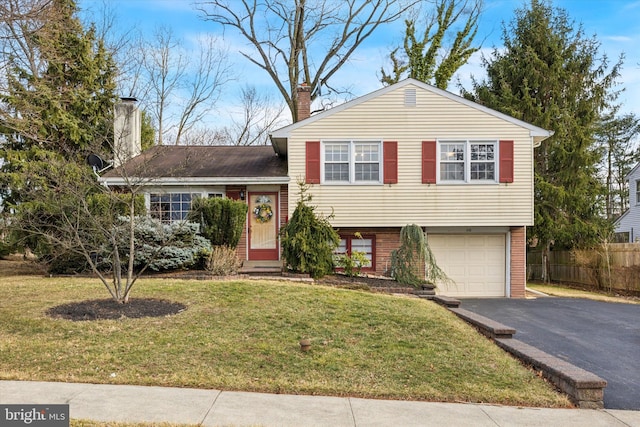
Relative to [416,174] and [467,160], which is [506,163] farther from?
[416,174]

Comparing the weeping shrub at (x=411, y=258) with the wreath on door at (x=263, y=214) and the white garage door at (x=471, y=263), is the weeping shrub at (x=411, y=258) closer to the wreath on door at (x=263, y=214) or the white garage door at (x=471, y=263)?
the white garage door at (x=471, y=263)

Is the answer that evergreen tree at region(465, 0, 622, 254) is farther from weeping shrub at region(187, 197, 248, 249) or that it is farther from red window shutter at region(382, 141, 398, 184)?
weeping shrub at region(187, 197, 248, 249)

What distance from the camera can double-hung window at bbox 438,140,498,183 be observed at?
48.0ft

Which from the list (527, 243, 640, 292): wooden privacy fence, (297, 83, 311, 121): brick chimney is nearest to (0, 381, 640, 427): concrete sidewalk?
(297, 83, 311, 121): brick chimney

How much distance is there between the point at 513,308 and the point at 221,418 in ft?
32.3

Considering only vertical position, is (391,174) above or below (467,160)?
below


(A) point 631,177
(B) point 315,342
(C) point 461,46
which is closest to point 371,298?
(B) point 315,342

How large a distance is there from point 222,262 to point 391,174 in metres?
5.77

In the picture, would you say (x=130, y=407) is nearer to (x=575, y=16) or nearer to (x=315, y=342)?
(x=315, y=342)

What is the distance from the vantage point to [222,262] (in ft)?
39.5

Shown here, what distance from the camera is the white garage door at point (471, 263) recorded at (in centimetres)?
1532

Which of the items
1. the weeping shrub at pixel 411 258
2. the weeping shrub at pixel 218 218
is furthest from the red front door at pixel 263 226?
the weeping shrub at pixel 411 258

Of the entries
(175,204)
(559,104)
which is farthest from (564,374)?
(559,104)

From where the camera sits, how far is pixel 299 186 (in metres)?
14.2
